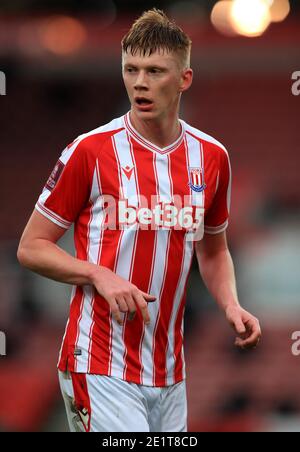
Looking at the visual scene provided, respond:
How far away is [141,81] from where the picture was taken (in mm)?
3023

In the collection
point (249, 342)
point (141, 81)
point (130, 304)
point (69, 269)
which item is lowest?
point (249, 342)

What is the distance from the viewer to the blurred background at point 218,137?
792 centimetres

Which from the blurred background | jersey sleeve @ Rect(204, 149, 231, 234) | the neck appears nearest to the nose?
the neck

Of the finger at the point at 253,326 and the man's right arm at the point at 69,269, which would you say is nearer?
the man's right arm at the point at 69,269

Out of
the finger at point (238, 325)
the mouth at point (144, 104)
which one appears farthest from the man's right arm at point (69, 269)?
the mouth at point (144, 104)

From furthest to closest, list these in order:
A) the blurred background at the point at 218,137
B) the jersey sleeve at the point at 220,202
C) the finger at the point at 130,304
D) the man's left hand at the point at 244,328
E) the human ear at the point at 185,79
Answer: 1. the blurred background at the point at 218,137
2. the jersey sleeve at the point at 220,202
3. the human ear at the point at 185,79
4. the man's left hand at the point at 244,328
5. the finger at the point at 130,304

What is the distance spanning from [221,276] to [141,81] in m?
0.85

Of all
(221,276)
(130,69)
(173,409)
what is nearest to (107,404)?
(173,409)

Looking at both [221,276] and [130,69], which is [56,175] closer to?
[130,69]

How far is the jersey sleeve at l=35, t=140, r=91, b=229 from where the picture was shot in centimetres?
304

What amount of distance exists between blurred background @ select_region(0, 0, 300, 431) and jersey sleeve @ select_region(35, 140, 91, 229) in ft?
15.0

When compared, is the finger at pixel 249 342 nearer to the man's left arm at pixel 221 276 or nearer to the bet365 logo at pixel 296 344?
the man's left arm at pixel 221 276

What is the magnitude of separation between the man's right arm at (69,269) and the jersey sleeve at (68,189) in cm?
3
